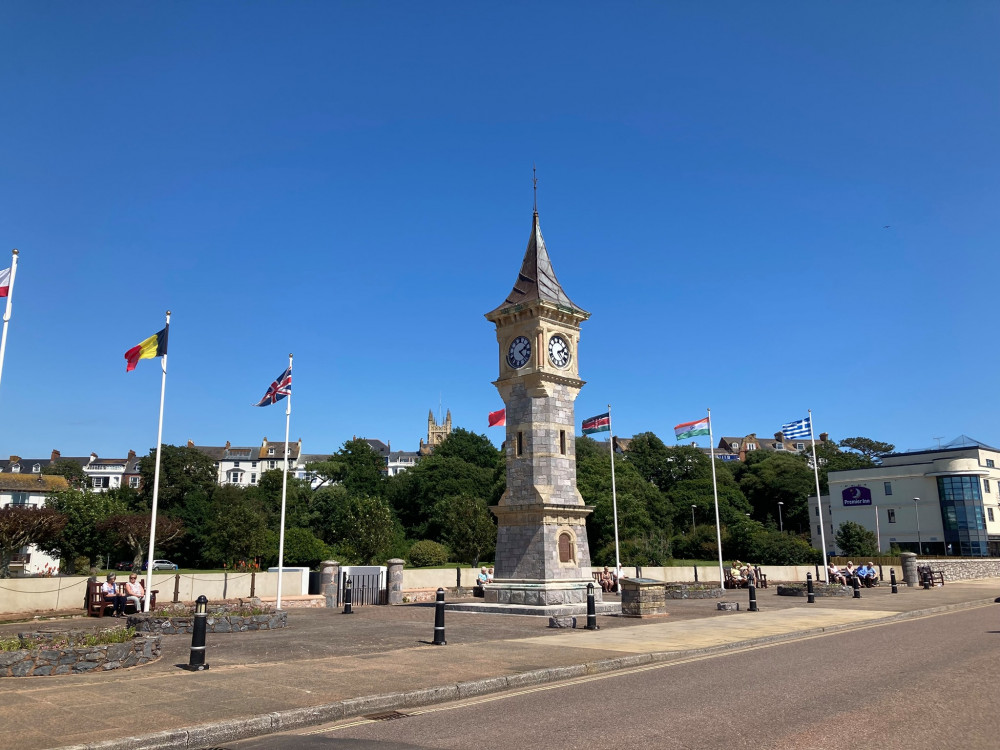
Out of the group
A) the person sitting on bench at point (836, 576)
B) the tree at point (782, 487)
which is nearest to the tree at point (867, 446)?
the tree at point (782, 487)

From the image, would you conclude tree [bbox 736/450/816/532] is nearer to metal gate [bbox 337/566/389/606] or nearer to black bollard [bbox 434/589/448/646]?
metal gate [bbox 337/566/389/606]

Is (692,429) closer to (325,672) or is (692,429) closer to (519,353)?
(519,353)

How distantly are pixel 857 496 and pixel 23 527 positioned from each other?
74.3m

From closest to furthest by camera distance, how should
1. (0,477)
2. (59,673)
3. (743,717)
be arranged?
(743,717) → (59,673) → (0,477)

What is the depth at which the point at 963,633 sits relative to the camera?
1795 centimetres

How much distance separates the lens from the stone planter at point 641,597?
23.5m

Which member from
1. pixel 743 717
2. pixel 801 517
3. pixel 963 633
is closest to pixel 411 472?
pixel 801 517

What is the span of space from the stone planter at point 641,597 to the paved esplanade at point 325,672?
94 centimetres

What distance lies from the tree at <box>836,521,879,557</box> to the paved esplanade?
155 feet

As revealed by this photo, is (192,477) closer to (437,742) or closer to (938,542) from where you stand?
(938,542)

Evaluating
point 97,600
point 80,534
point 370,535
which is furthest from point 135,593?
point 80,534

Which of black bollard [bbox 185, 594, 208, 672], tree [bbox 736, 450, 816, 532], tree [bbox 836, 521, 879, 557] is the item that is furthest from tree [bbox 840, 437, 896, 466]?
black bollard [bbox 185, 594, 208, 672]

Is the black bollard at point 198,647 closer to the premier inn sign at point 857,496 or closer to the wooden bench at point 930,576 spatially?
the wooden bench at point 930,576

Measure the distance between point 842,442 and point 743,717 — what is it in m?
132
